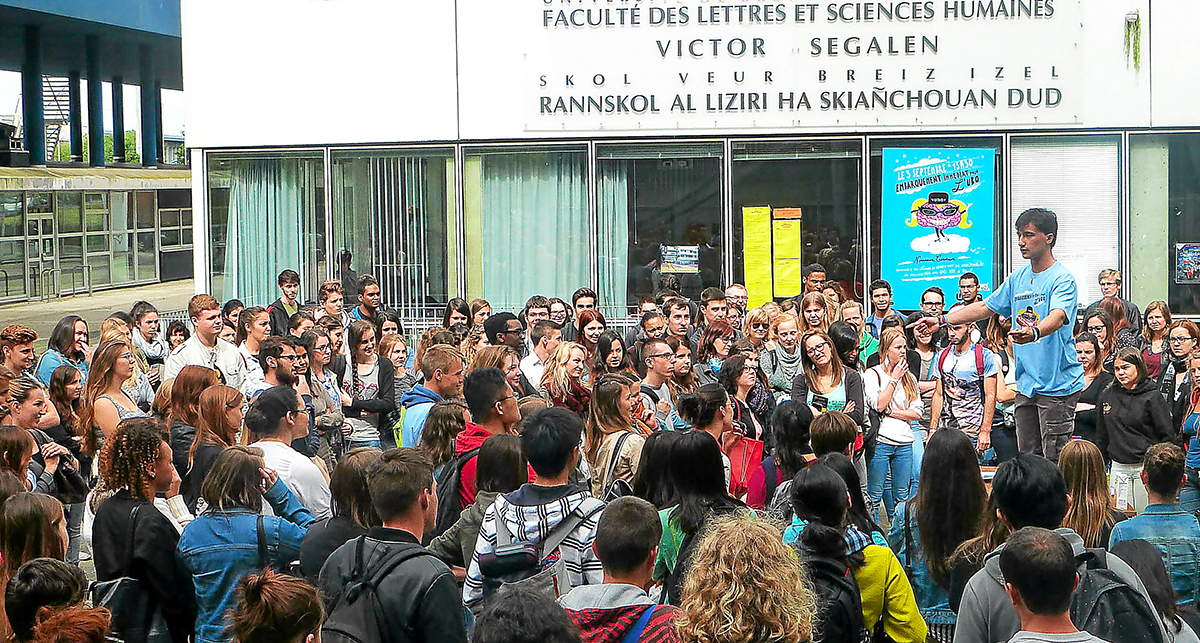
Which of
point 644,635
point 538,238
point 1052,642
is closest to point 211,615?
point 644,635

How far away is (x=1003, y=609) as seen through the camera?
13.8ft

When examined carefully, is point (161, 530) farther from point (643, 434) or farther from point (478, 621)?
point (643, 434)

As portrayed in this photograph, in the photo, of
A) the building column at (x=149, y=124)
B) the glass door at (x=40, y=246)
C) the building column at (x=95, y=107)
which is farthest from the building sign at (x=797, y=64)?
the building column at (x=149, y=124)

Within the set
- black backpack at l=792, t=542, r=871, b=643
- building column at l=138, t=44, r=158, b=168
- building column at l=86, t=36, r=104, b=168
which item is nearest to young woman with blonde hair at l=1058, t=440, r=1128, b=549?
black backpack at l=792, t=542, r=871, b=643

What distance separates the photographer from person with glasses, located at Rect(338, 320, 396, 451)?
10.1 meters

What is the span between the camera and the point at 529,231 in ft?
51.7

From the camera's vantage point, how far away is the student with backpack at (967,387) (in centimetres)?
957

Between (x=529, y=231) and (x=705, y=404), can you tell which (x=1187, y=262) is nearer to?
(x=529, y=231)

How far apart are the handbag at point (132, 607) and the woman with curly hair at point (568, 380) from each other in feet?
12.1

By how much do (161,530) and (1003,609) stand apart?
3.28 m

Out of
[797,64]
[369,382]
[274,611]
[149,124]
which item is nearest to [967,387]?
[369,382]

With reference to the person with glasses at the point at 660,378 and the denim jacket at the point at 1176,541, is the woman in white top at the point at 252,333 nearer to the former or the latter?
the person with glasses at the point at 660,378

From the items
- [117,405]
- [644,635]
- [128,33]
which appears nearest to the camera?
[644,635]

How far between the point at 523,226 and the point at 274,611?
12.1m
